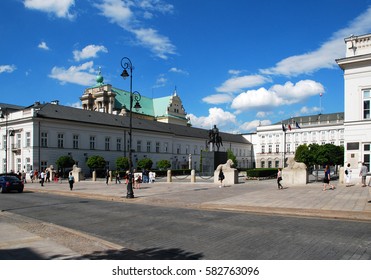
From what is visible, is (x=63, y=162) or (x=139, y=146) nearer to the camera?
(x=63, y=162)

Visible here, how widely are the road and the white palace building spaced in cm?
1914

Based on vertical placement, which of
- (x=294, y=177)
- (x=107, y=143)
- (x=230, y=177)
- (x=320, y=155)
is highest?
(x=107, y=143)

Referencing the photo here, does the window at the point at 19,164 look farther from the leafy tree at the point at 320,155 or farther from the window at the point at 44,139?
the leafy tree at the point at 320,155

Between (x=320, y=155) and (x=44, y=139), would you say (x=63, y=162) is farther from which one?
(x=320, y=155)

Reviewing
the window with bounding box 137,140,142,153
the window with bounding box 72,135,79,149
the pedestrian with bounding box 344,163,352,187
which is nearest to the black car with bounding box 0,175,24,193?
the pedestrian with bounding box 344,163,352,187

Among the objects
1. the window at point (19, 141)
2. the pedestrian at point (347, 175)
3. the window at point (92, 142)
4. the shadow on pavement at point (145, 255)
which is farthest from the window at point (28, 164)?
the shadow on pavement at point (145, 255)

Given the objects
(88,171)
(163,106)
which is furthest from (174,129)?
(88,171)

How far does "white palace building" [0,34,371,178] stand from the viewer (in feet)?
90.7

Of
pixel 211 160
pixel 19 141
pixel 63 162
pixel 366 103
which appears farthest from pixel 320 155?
pixel 19 141

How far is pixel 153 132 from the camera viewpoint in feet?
250

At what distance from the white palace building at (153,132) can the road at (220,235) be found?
19.1 meters

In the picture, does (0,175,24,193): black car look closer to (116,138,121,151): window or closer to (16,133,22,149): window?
(16,133,22,149): window

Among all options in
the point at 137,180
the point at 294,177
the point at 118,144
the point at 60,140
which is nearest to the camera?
the point at 294,177

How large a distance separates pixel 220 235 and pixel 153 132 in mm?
67127
